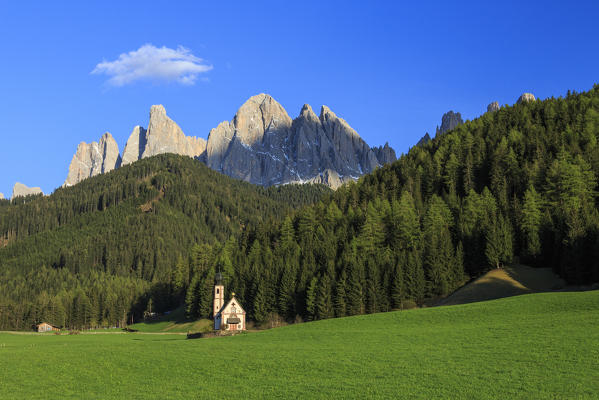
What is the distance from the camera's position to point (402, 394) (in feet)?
97.9

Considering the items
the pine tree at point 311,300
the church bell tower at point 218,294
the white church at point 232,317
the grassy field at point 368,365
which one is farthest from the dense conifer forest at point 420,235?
the grassy field at point 368,365

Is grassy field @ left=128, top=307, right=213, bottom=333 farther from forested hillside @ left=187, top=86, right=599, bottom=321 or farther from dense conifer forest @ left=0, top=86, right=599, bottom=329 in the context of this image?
dense conifer forest @ left=0, top=86, right=599, bottom=329

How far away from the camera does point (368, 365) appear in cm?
3838

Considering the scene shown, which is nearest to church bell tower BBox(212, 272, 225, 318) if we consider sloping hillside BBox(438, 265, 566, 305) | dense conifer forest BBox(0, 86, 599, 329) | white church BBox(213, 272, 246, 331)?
dense conifer forest BBox(0, 86, 599, 329)

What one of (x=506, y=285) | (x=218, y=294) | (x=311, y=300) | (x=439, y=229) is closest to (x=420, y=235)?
(x=439, y=229)

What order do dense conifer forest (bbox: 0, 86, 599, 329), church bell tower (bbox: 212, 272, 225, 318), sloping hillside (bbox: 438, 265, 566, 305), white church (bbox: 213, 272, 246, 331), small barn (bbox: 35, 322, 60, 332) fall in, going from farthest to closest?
1. small barn (bbox: 35, 322, 60, 332)
2. church bell tower (bbox: 212, 272, 225, 318)
3. white church (bbox: 213, 272, 246, 331)
4. dense conifer forest (bbox: 0, 86, 599, 329)
5. sloping hillside (bbox: 438, 265, 566, 305)

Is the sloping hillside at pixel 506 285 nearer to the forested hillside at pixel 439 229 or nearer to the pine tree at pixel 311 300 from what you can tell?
the forested hillside at pixel 439 229

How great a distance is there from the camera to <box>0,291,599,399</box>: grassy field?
31344mm

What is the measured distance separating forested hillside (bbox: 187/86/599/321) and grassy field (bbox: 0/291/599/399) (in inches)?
1222

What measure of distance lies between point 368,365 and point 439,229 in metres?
69.4

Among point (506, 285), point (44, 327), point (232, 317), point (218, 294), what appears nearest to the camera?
point (506, 285)

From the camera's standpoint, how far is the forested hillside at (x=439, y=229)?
89938 millimetres

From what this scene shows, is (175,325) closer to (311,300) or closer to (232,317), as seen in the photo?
(232,317)

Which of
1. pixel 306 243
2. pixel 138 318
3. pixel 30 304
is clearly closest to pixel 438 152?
pixel 306 243
